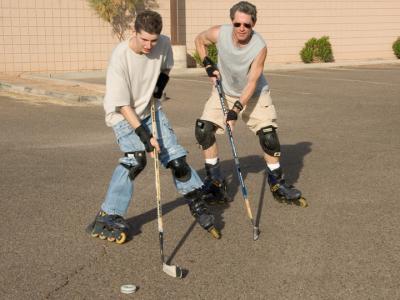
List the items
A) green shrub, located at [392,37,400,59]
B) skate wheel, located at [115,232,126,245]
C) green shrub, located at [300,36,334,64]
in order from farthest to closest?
green shrub, located at [392,37,400,59]
green shrub, located at [300,36,334,64]
skate wheel, located at [115,232,126,245]

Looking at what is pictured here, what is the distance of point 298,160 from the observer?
27.2 ft

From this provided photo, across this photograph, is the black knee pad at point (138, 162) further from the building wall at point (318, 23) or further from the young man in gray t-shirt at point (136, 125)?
the building wall at point (318, 23)

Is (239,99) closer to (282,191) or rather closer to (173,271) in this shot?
(282,191)

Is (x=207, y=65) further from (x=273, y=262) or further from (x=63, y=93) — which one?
(x=63, y=93)

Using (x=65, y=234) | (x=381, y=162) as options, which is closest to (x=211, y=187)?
(x=65, y=234)

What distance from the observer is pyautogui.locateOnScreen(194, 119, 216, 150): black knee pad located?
6387 mm

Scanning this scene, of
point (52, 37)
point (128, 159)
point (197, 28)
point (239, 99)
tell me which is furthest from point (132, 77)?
point (197, 28)

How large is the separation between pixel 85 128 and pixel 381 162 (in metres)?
4.87

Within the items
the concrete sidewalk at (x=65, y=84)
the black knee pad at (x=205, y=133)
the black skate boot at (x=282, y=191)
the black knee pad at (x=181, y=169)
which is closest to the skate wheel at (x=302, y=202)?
the black skate boot at (x=282, y=191)

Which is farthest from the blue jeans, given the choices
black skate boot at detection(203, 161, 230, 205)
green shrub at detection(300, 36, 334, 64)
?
green shrub at detection(300, 36, 334, 64)

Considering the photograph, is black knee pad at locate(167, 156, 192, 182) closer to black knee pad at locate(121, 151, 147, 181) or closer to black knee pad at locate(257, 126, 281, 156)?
black knee pad at locate(121, 151, 147, 181)

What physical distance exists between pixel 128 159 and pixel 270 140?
164cm

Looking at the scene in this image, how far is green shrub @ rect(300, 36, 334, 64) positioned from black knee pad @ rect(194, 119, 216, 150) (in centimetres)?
1893

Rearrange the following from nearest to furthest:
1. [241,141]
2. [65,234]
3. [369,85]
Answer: [65,234]
[241,141]
[369,85]
